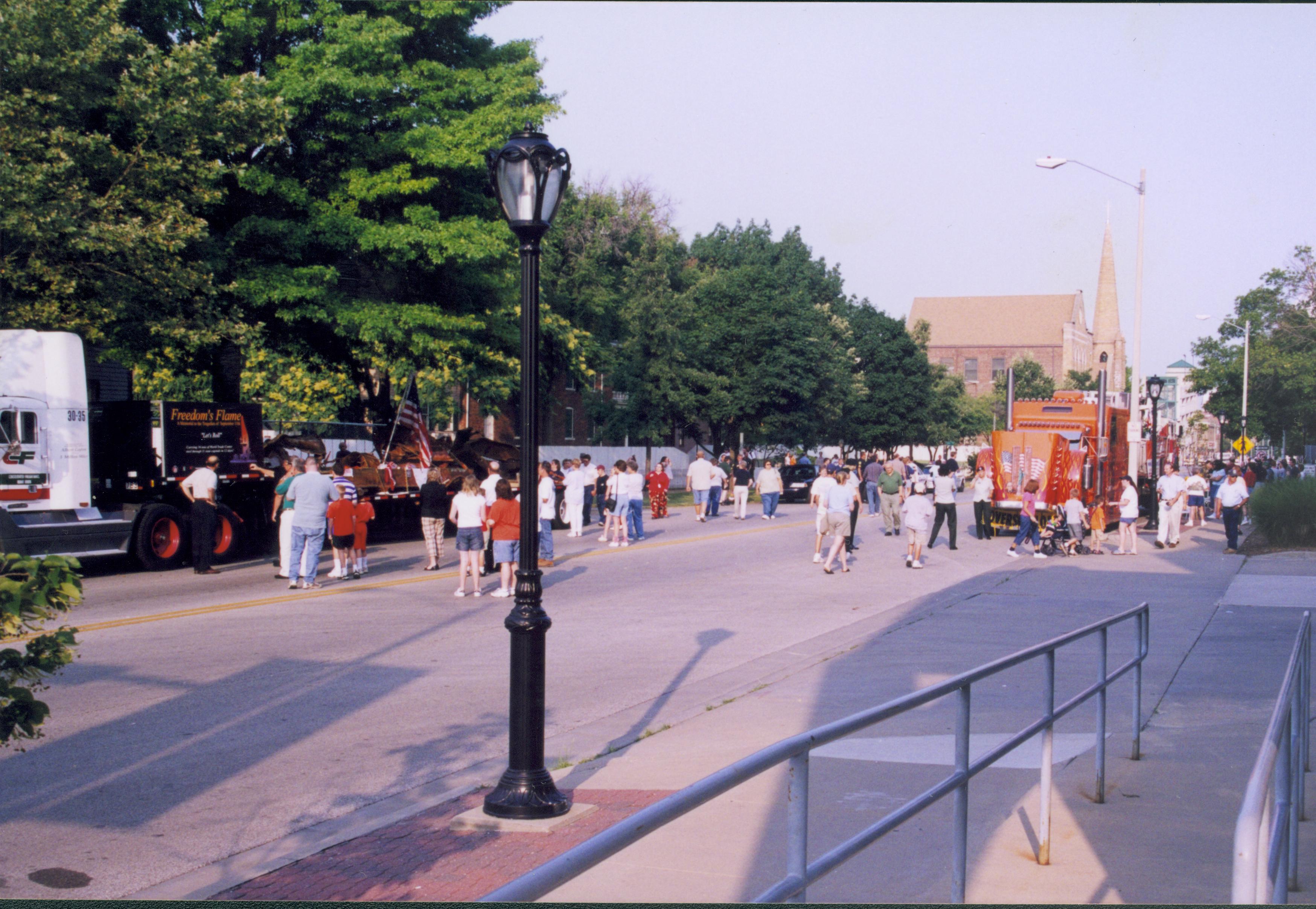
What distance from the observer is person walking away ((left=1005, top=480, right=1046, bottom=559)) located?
21938mm

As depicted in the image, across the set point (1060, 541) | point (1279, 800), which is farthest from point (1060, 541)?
Result: point (1279, 800)

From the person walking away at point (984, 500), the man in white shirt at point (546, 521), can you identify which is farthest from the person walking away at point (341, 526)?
the person walking away at point (984, 500)

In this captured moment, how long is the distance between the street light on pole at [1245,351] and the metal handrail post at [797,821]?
47.0 m

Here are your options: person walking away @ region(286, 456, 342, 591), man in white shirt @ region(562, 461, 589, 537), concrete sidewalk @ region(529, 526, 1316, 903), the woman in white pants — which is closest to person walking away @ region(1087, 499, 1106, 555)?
concrete sidewalk @ region(529, 526, 1316, 903)

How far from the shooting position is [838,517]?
18.4m

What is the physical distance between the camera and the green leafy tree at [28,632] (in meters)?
3.70

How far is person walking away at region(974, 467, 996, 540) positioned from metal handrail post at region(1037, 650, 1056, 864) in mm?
21089

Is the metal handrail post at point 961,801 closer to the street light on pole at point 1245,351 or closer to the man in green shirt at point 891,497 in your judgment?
the man in green shirt at point 891,497

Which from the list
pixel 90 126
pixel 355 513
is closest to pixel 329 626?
pixel 355 513

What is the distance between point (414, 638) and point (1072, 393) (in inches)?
889

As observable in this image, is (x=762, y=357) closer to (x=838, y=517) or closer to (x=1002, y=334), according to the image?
(x=838, y=517)

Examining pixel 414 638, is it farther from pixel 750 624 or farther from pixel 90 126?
pixel 90 126

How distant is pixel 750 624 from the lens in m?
13.2

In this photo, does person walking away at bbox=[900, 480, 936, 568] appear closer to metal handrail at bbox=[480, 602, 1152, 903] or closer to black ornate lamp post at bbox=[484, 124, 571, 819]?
metal handrail at bbox=[480, 602, 1152, 903]
